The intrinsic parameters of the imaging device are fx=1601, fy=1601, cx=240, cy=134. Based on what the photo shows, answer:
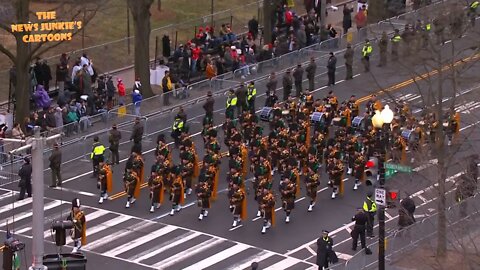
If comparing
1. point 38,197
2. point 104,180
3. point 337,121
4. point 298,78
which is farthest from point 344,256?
point 298,78

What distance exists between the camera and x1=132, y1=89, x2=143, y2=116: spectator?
53444 millimetres

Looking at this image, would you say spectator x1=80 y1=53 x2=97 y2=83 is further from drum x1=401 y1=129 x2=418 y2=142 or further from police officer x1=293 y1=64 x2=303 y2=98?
drum x1=401 y1=129 x2=418 y2=142

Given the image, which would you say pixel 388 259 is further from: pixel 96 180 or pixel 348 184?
pixel 96 180

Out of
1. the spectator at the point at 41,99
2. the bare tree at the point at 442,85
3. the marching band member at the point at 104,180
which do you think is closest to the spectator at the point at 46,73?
the spectator at the point at 41,99

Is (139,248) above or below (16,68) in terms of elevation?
below

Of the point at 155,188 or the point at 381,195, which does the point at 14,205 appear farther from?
the point at 381,195

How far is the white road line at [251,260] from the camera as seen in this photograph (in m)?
41.6

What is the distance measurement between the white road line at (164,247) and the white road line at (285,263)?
296 cm

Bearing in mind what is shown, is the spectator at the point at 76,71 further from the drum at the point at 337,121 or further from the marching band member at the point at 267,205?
the marching band member at the point at 267,205

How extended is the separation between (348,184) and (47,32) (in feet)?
38.3

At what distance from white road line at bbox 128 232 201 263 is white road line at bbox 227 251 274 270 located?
2.17 m

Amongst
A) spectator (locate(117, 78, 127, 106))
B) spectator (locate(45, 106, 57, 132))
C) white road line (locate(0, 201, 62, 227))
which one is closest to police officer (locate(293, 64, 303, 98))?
spectator (locate(117, 78, 127, 106))

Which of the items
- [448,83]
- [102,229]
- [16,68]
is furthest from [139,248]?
[448,83]

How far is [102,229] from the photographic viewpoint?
44312 mm
